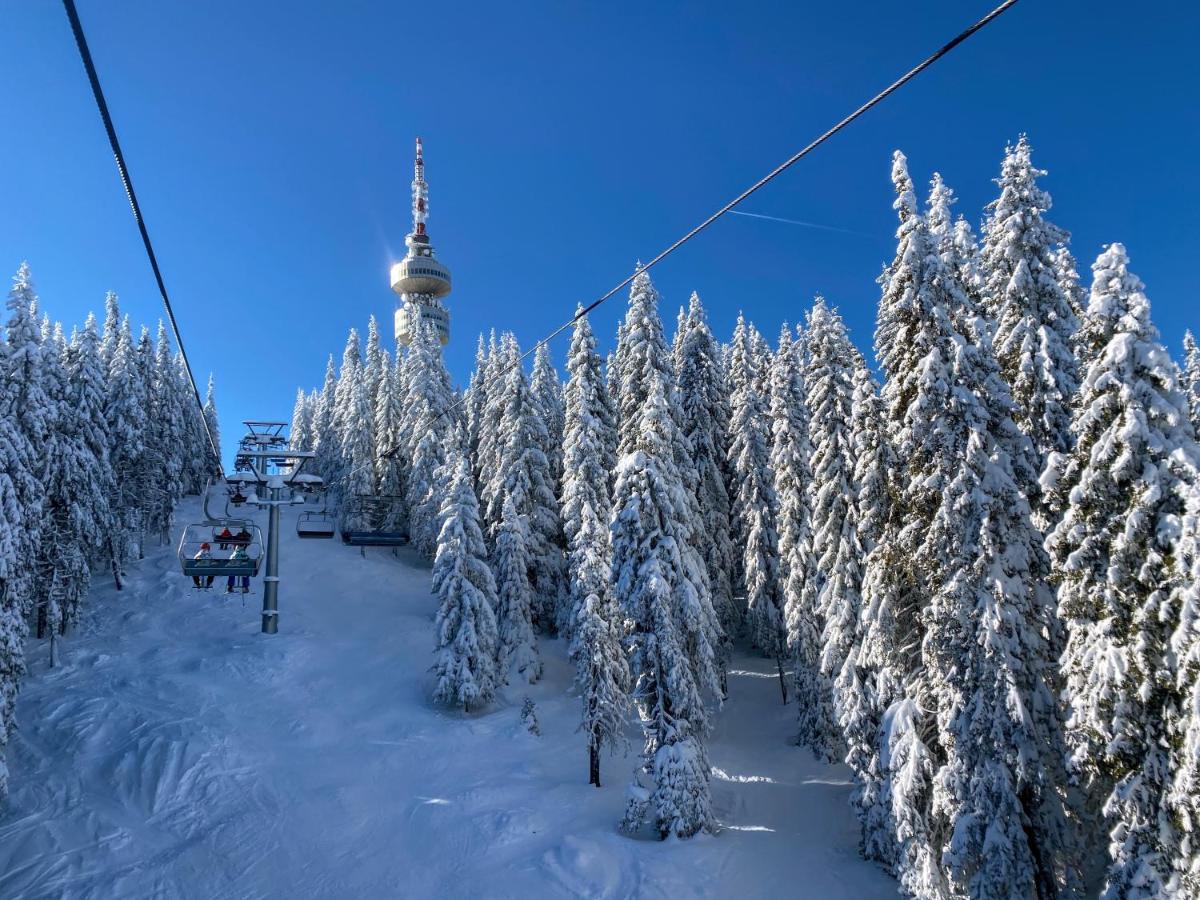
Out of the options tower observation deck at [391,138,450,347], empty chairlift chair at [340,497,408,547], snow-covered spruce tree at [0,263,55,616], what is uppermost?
tower observation deck at [391,138,450,347]

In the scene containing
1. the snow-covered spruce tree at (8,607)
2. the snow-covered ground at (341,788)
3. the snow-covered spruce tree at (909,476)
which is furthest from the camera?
the snow-covered spruce tree at (8,607)

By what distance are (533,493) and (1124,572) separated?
30809mm

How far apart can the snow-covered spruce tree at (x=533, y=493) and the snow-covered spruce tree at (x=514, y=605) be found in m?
2.32

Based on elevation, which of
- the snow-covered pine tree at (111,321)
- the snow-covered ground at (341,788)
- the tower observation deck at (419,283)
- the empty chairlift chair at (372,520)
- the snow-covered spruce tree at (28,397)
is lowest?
the snow-covered ground at (341,788)

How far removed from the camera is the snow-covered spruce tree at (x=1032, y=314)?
1689 cm

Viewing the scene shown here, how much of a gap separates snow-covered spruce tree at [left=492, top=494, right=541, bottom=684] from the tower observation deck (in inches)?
3835

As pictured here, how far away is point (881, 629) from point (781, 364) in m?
19.5

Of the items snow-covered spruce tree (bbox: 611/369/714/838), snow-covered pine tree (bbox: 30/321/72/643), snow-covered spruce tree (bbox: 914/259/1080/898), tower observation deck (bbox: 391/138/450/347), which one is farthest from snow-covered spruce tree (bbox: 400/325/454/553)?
tower observation deck (bbox: 391/138/450/347)

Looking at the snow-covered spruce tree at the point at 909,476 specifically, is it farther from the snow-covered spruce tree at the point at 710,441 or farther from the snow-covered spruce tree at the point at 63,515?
the snow-covered spruce tree at the point at 63,515

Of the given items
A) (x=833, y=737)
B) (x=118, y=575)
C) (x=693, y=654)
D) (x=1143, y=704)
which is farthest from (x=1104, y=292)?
(x=118, y=575)

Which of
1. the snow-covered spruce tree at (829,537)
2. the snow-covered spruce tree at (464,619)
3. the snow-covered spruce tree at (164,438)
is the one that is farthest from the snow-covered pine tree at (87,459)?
the snow-covered spruce tree at (829,537)

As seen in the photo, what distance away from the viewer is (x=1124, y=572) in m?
13.1

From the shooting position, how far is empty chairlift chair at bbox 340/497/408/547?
3266 cm

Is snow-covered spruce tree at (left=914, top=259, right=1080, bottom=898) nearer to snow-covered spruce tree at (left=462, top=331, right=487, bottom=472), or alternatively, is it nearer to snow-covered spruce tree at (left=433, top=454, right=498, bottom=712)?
snow-covered spruce tree at (left=433, top=454, right=498, bottom=712)
